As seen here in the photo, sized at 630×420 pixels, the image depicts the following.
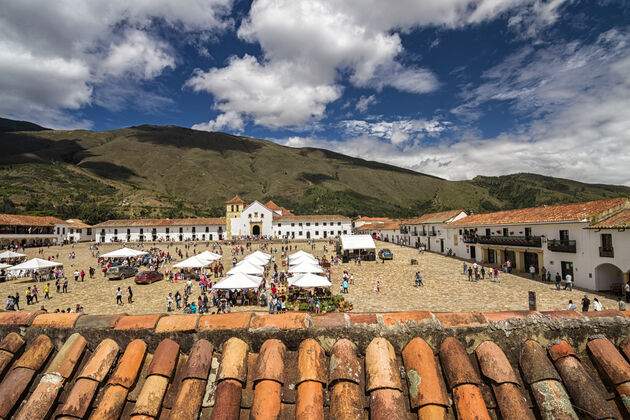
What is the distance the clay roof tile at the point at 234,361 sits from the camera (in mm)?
2596

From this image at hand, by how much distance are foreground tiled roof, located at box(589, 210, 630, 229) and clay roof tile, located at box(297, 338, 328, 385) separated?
24725 mm

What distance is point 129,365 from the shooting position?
2.79 m

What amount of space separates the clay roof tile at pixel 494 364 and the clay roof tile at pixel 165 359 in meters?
2.55

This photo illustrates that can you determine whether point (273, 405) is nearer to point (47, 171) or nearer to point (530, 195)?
point (47, 171)

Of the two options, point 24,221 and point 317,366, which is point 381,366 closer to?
point 317,366

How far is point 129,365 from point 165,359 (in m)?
0.31

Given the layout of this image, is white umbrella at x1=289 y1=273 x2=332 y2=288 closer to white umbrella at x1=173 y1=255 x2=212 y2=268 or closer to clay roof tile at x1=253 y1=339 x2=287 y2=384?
white umbrella at x1=173 y1=255 x2=212 y2=268

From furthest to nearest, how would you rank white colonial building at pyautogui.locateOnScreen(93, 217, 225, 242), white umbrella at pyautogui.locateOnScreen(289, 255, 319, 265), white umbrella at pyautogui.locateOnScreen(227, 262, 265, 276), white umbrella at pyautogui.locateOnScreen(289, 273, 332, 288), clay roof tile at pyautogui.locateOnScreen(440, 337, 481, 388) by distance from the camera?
1. white colonial building at pyautogui.locateOnScreen(93, 217, 225, 242)
2. white umbrella at pyautogui.locateOnScreen(289, 255, 319, 265)
3. white umbrella at pyautogui.locateOnScreen(227, 262, 265, 276)
4. white umbrella at pyautogui.locateOnScreen(289, 273, 332, 288)
5. clay roof tile at pyautogui.locateOnScreen(440, 337, 481, 388)

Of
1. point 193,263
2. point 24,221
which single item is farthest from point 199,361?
point 24,221

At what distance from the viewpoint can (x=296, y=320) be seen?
3000mm

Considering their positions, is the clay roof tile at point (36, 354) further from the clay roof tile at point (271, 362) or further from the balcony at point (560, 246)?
the balcony at point (560, 246)

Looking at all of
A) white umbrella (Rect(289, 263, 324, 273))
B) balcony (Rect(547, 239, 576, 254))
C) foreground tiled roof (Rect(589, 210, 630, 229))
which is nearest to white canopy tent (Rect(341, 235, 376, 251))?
white umbrella (Rect(289, 263, 324, 273))

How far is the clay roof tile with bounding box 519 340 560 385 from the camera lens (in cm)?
259

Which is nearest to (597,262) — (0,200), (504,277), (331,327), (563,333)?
(504,277)
